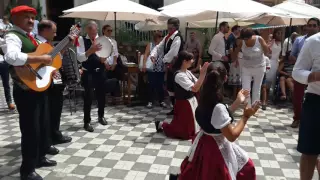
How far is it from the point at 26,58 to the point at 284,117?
16.6 feet

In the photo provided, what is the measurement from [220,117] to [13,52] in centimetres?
191

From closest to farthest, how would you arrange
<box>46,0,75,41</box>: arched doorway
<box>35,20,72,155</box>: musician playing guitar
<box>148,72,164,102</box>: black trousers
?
<box>35,20,72,155</box>: musician playing guitar < <box>148,72,164,102</box>: black trousers < <box>46,0,75,41</box>: arched doorway

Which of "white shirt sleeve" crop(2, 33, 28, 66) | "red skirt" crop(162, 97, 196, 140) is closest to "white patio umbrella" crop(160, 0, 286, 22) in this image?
"red skirt" crop(162, 97, 196, 140)

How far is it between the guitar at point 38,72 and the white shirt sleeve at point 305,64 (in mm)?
2442

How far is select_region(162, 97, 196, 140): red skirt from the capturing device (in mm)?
4418

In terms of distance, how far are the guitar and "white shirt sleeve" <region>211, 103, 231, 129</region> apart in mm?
1783

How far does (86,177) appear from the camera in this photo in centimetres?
325

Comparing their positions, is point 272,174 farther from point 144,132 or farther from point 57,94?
point 57,94

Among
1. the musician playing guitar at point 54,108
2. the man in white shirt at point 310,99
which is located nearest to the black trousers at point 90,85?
the musician playing guitar at point 54,108

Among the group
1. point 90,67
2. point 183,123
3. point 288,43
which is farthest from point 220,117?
point 288,43

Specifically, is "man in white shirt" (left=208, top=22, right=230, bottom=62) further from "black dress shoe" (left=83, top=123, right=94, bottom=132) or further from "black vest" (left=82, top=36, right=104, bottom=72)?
"black dress shoe" (left=83, top=123, right=94, bottom=132)

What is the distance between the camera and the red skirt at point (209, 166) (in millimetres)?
2400

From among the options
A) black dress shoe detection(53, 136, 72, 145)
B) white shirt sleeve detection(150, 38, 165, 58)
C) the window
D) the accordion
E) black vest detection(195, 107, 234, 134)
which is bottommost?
black dress shoe detection(53, 136, 72, 145)

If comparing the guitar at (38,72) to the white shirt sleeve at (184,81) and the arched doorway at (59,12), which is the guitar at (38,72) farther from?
the arched doorway at (59,12)
